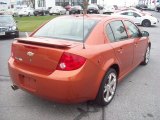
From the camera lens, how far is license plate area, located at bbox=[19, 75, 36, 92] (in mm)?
4223

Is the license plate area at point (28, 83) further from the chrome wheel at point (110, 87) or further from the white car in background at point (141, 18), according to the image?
the white car in background at point (141, 18)

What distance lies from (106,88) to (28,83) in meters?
1.35

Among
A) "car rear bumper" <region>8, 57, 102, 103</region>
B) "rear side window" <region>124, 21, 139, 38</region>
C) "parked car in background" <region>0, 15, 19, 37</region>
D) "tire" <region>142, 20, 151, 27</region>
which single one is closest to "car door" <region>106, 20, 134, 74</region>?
"rear side window" <region>124, 21, 139, 38</region>

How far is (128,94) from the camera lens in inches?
210

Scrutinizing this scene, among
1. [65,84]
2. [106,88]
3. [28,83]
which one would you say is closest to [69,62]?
[65,84]

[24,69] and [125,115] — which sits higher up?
[24,69]

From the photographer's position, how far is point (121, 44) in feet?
17.2

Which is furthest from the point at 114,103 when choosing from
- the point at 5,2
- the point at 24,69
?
the point at 5,2

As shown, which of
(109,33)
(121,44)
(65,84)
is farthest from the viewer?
(121,44)

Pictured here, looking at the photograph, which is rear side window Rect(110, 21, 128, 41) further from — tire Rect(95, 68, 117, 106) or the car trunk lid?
the car trunk lid

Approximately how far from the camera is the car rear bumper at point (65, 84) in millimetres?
3953

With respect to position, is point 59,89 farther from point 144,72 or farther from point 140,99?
point 144,72

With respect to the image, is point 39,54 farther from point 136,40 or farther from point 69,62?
point 136,40

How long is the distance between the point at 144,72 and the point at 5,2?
3891 cm
